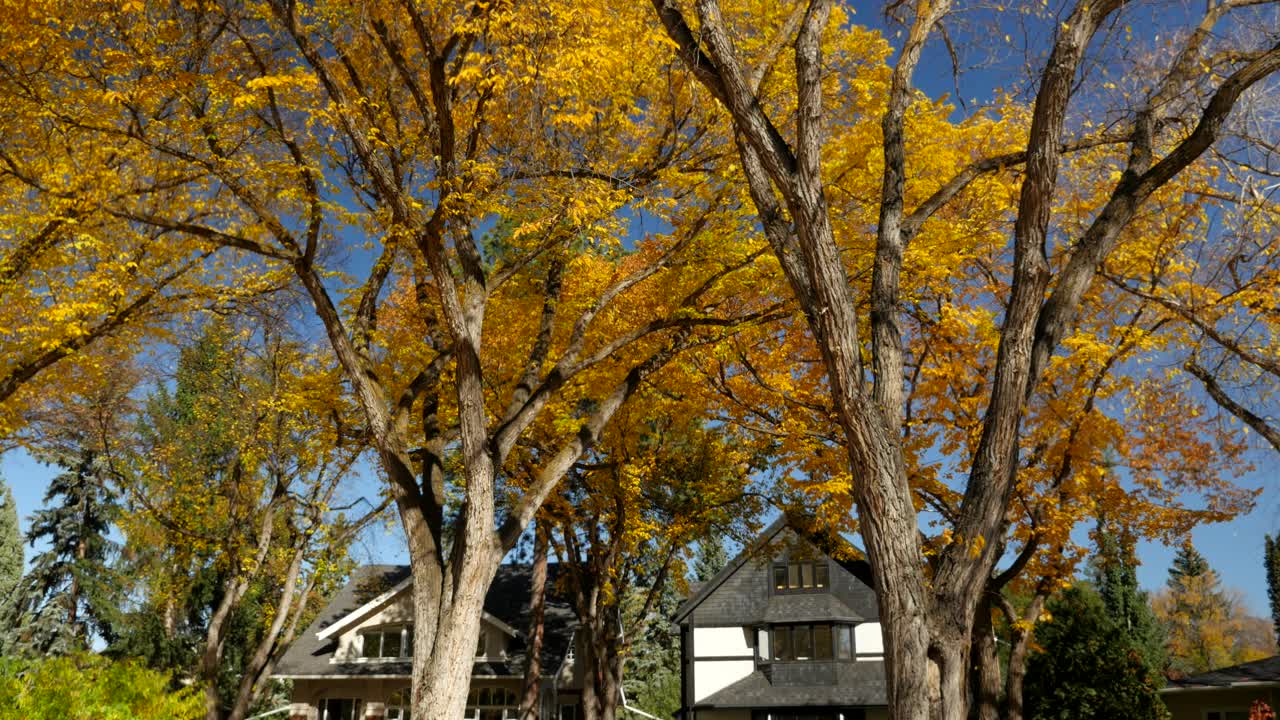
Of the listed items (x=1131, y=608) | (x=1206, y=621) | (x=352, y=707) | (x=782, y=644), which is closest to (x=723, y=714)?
(x=782, y=644)

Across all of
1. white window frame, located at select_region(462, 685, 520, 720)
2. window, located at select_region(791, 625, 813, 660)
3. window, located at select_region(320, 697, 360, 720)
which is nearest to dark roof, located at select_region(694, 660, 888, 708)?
window, located at select_region(791, 625, 813, 660)

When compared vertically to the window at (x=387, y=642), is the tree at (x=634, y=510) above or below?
above

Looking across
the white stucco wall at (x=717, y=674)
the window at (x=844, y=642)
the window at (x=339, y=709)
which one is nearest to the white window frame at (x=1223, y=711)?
the window at (x=844, y=642)

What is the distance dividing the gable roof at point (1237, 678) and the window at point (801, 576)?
915cm

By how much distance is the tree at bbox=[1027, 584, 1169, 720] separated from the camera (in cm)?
1616

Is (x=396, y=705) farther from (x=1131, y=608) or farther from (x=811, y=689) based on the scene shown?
(x=1131, y=608)

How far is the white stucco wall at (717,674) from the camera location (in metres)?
25.8

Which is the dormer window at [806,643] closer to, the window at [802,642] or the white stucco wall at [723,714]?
the window at [802,642]

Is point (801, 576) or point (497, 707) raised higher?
point (801, 576)

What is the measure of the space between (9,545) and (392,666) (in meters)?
18.0

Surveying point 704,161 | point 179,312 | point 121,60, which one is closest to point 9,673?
point 121,60

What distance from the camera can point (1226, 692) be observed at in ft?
61.0

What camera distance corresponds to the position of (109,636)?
30.7m

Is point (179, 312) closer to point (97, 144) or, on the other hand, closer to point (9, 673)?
point (97, 144)
